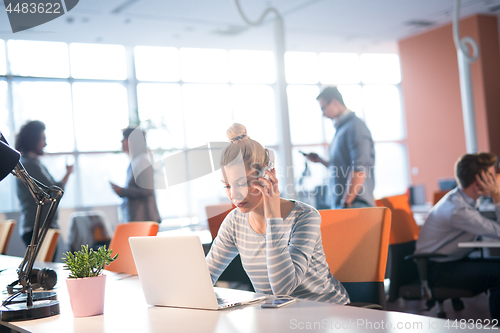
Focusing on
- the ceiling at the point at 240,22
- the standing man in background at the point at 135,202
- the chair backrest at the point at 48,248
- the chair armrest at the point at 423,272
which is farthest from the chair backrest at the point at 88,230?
the chair armrest at the point at 423,272

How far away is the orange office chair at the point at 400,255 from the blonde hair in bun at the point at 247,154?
4.85 ft

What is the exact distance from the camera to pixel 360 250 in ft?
5.19

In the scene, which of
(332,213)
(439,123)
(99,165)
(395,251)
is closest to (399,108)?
(439,123)

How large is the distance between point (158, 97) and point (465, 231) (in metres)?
6.59

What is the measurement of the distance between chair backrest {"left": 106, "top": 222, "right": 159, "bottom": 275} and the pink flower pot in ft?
3.02

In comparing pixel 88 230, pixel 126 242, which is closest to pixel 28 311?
pixel 126 242

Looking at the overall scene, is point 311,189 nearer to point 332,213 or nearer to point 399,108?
point 399,108

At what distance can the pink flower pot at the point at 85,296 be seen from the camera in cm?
120

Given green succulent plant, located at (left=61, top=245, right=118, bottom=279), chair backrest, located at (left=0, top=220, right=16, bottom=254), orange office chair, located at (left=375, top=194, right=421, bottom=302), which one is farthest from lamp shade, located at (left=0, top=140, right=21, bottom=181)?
chair backrest, located at (left=0, top=220, right=16, bottom=254)

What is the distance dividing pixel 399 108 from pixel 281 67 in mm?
5803

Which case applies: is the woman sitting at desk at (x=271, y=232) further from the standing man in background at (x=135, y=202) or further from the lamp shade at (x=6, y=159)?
the standing man in background at (x=135, y=202)

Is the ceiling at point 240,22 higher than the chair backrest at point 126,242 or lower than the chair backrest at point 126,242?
higher

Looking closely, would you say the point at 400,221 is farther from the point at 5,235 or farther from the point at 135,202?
the point at 5,235

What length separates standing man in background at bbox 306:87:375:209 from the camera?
3.05 metres
